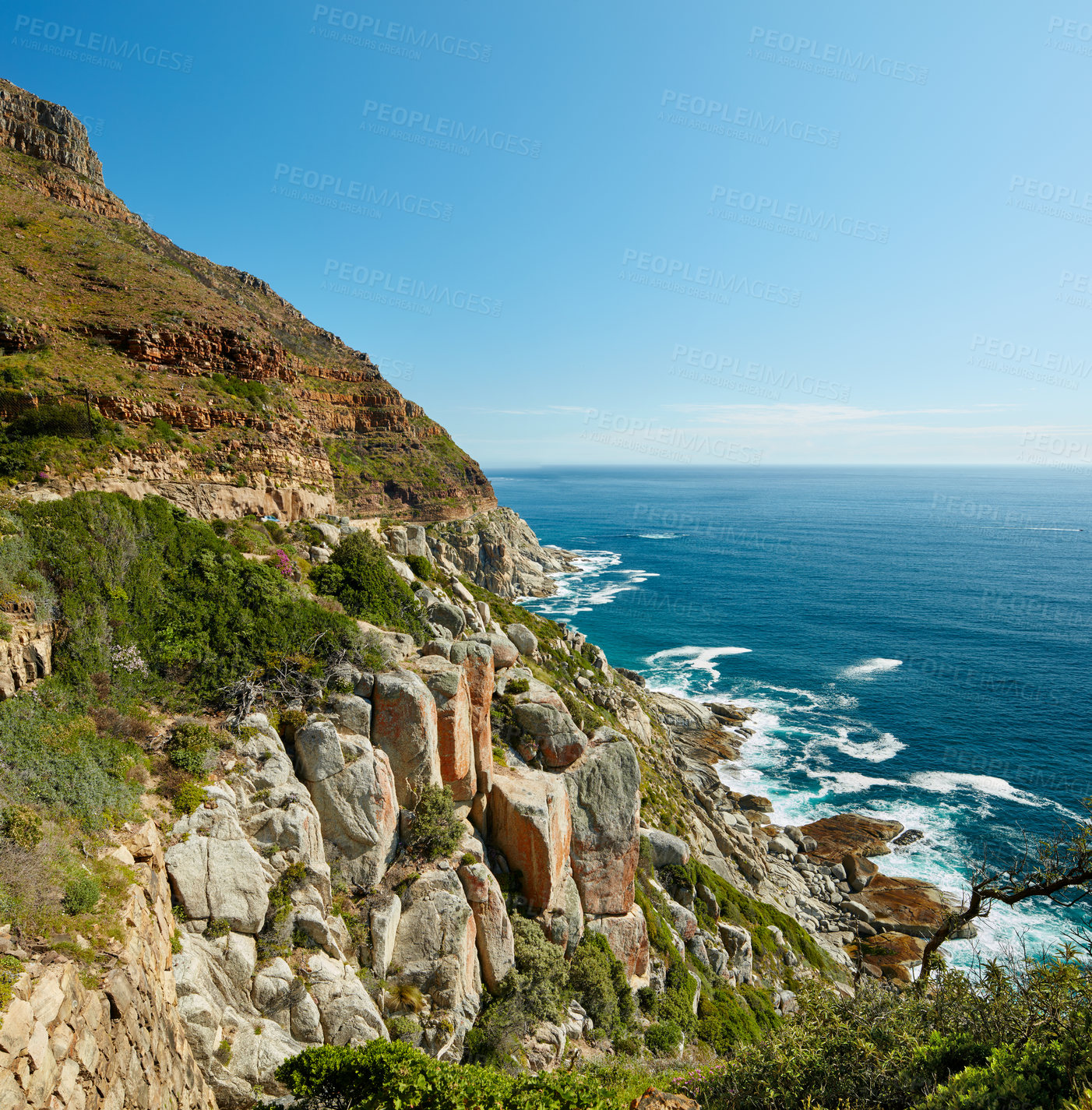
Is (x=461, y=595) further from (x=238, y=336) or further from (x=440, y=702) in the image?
(x=238, y=336)

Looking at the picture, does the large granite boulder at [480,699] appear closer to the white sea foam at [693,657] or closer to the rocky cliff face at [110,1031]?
the rocky cliff face at [110,1031]

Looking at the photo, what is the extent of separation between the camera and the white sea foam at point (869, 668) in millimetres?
64188

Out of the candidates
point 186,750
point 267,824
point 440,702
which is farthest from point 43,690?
point 440,702

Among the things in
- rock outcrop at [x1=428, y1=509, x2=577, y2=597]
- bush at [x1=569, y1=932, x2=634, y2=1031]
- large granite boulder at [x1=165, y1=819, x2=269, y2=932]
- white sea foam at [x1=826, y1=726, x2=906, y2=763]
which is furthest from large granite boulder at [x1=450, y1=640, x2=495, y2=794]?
rock outcrop at [x1=428, y1=509, x2=577, y2=597]

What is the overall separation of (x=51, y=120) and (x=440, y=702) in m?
47.4

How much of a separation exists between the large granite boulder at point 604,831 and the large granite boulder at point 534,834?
0.87 m

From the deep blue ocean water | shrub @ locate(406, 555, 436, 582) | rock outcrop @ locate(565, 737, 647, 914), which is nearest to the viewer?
rock outcrop @ locate(565, 737, 647, 914)

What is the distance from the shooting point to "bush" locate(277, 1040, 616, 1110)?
36.0 ft

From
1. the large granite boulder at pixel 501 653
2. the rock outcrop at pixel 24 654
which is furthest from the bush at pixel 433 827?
the rock outcrop at pixel 24 654

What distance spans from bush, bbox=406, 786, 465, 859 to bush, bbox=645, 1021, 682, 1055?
982 cm

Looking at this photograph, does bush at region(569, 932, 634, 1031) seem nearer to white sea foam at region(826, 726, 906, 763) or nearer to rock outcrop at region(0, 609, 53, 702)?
rock outcrop at region(0, 609, 53, 702)

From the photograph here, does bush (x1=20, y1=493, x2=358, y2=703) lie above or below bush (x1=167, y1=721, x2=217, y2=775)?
above

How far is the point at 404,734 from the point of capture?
733 inches
